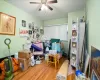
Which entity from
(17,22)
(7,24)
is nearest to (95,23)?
(7,24)

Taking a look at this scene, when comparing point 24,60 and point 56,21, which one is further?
point 56,21

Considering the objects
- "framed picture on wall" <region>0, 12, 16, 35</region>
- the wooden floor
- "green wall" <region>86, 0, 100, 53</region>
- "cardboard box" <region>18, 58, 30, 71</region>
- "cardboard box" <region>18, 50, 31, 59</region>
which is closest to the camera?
"green wall" <region>86, 0, 100, 53</region>

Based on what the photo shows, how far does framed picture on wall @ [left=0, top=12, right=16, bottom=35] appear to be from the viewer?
9.49 feet

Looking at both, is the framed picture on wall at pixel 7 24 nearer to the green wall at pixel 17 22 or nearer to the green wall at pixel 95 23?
the green wall at pixel 17 22

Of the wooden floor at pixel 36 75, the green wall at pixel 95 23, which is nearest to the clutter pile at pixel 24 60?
the wooden floor at pixel 36 75

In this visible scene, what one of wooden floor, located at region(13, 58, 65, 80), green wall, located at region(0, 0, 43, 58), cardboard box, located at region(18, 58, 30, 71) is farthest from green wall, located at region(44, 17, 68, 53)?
cardboard box, located at region(18, 58, 30, 71)

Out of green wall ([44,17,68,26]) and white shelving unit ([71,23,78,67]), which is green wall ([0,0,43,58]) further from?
white shelving unit ([71,23,78,67])

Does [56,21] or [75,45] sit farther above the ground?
[56,21]

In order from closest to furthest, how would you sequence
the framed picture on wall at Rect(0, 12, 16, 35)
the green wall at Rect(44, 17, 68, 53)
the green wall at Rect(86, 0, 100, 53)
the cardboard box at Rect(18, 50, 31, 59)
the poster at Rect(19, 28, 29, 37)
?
the green wall at Rect(86, 0, 100, 53)
the framed picture on wall at Rect(0, 12, 16, 35)
the cardboard box at Rect(18, 50, 31, 59)
the poster at Rect(19, 28, 29, 37)
the green wall at Rect(44, 17, 68, 53)

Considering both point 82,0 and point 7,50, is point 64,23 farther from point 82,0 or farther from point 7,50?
point 7,50

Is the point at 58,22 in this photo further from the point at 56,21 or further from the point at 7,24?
the point at 7,24

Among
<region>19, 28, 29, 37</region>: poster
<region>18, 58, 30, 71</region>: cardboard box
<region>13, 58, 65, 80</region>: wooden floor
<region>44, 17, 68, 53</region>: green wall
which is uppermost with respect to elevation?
<region>44, 17, 68, 53</region>: green wall

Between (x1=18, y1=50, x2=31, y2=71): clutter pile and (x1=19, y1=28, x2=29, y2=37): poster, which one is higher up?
(x1=19, y1=28, x2=29, y2=37): poster

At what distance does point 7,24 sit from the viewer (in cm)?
312
